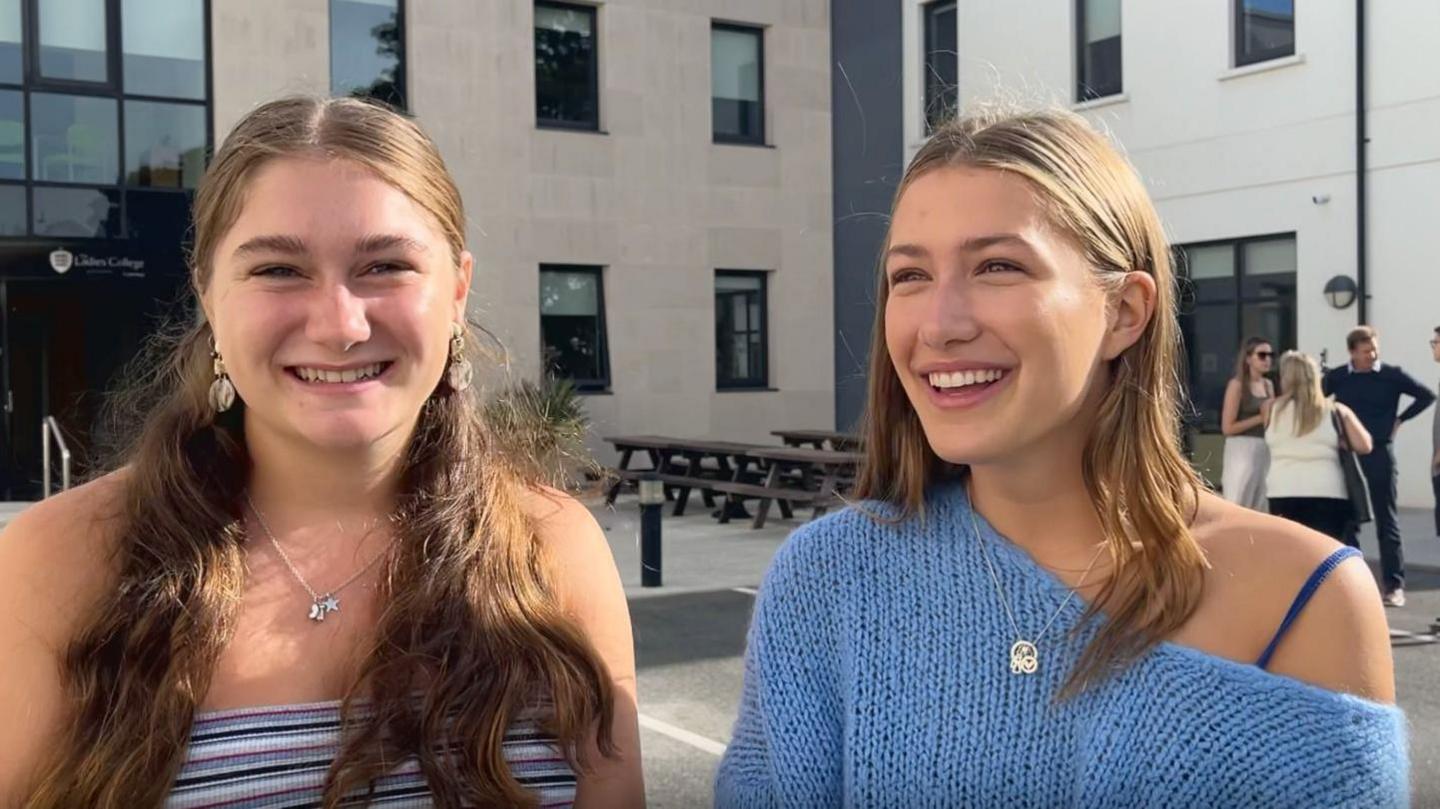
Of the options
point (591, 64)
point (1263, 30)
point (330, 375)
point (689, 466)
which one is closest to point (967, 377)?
point (330, 375)

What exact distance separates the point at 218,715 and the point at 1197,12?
1527 cm

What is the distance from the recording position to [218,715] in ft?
6.16

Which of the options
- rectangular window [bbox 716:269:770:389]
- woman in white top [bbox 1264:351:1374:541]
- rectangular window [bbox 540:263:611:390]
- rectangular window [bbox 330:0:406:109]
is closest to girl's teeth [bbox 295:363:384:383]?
woman in white top [bbox 1264:351:1374:541]

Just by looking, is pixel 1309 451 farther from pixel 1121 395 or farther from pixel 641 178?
pixel 641 178

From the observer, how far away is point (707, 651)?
7.36m

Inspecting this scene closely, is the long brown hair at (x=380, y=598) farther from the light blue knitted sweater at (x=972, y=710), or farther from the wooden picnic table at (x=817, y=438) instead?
the wooden picnic table at (x=817, y=438)

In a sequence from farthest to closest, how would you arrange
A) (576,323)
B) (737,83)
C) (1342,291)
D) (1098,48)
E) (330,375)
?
(737,83) → (576,323) → (1098,48) → (1342,291) → (330,375)

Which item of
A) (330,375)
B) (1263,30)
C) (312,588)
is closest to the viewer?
(330,375)

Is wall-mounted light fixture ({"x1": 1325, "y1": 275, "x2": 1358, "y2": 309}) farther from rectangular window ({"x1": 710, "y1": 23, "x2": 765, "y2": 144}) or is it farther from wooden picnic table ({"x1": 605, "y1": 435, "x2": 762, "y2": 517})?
rectangular window ({"x1": 710, "y1": 23, "x2": 765, "y2": 144})

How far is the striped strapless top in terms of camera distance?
1.83m

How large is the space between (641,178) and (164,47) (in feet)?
20.6

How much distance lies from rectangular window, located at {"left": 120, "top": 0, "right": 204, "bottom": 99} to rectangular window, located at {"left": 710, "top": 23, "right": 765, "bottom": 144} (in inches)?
274

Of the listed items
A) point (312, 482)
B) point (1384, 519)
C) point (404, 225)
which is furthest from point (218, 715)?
point (1384, 519)

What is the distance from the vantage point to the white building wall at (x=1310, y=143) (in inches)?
521
